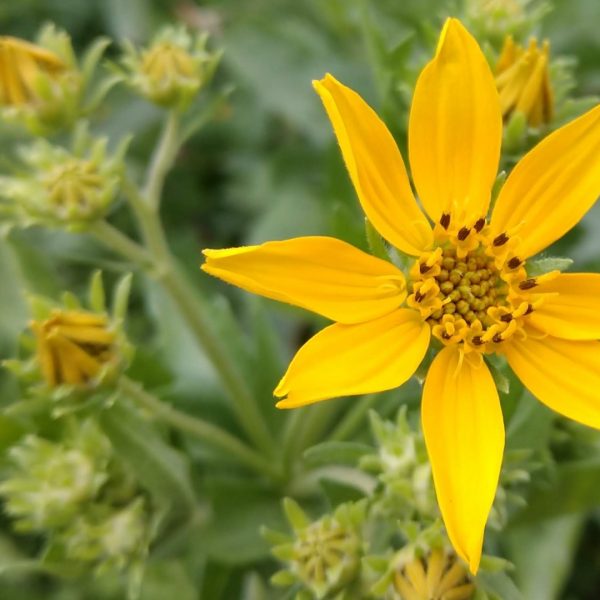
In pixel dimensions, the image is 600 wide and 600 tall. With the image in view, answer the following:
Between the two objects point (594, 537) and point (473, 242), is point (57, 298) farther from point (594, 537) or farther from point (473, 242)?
point (594, 537)

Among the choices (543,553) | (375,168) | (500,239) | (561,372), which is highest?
(375,168)

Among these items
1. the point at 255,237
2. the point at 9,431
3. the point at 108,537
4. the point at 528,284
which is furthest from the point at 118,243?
the point at 255,237

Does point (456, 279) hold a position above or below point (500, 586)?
above

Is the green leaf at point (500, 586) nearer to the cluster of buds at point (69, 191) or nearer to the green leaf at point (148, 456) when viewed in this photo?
the green leaf at point (148, 456)

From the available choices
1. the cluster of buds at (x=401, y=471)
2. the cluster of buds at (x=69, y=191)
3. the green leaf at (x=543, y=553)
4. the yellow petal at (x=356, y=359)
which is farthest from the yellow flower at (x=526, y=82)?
the green leaf at (x=543, y=553)

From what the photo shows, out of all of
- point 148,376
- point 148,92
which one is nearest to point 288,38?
point 148,92

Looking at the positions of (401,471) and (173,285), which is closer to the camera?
(401,471)

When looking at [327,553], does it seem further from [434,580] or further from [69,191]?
[69,191]

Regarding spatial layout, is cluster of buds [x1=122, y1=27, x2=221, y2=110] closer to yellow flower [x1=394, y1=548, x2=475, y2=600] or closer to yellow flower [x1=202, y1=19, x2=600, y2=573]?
yellow flower [x1=202, y1=19, x2=600, y2=573]
